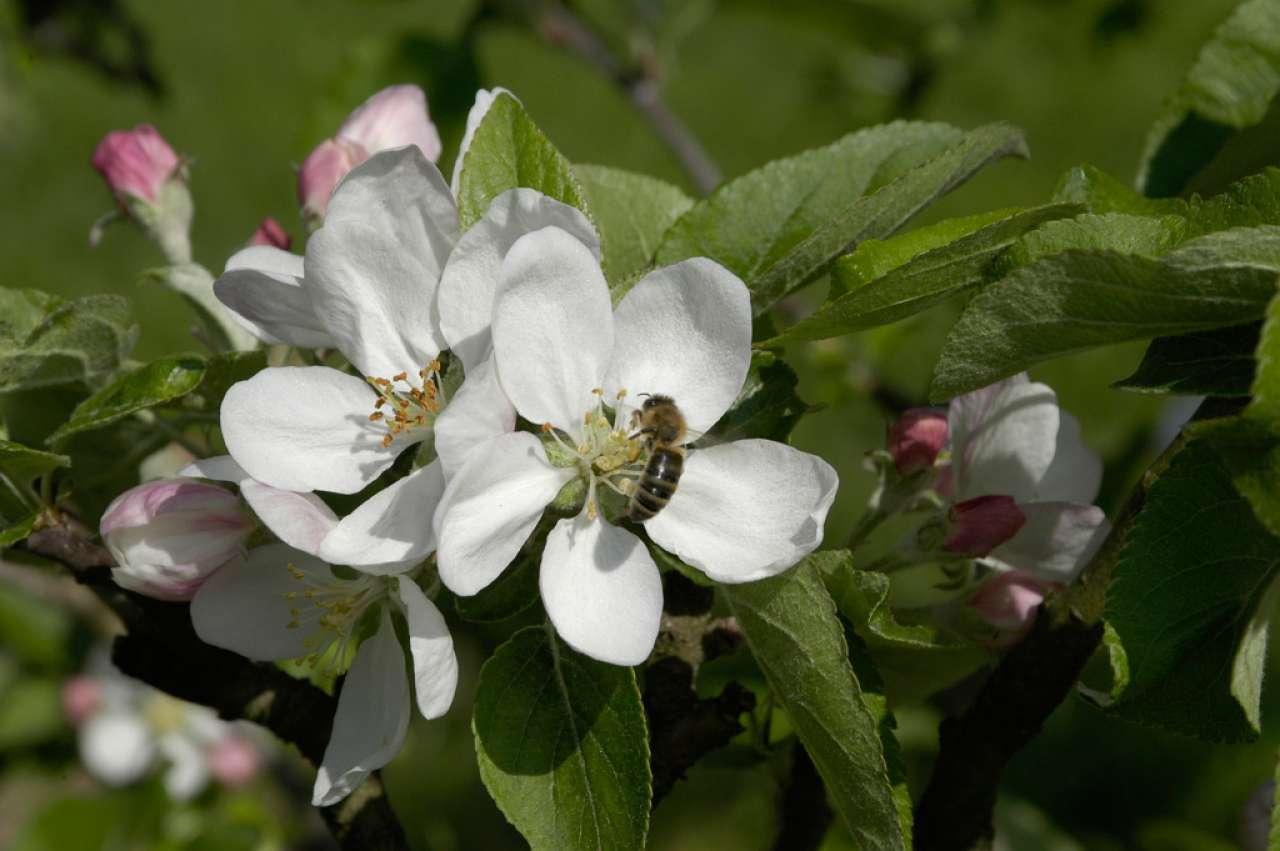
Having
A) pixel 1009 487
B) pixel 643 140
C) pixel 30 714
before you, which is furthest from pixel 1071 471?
pixel 643 140

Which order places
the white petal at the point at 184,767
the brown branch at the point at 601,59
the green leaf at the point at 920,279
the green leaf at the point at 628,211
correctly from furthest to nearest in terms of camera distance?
the white petal at the point at 184,767 → the brown branch at the point at 601,59 → the green leaf at the point at 628,211 → the green leaf at the point at 920,279

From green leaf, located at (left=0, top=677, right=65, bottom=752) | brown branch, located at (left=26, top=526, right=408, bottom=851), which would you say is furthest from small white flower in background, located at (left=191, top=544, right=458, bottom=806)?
green leaf, located at (left=0, top=677, right=65, bottom=752)

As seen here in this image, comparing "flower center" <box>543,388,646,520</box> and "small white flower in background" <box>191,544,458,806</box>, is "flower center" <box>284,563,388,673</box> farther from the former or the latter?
"flower center" <box>543,388,646,520</box>

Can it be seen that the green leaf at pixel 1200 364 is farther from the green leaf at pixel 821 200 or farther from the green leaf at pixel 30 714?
the green leaf at pixel 30 714

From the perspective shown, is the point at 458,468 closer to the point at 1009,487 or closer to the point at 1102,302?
the point at 1102,302

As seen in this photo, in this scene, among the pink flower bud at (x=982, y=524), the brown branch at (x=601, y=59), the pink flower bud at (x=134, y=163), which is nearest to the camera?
the pink flower bud at (x=982, y=524)

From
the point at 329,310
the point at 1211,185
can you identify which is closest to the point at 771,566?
the point at 329,310

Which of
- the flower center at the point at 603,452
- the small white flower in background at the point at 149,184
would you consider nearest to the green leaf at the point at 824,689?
the flower center at the point at 603,452
